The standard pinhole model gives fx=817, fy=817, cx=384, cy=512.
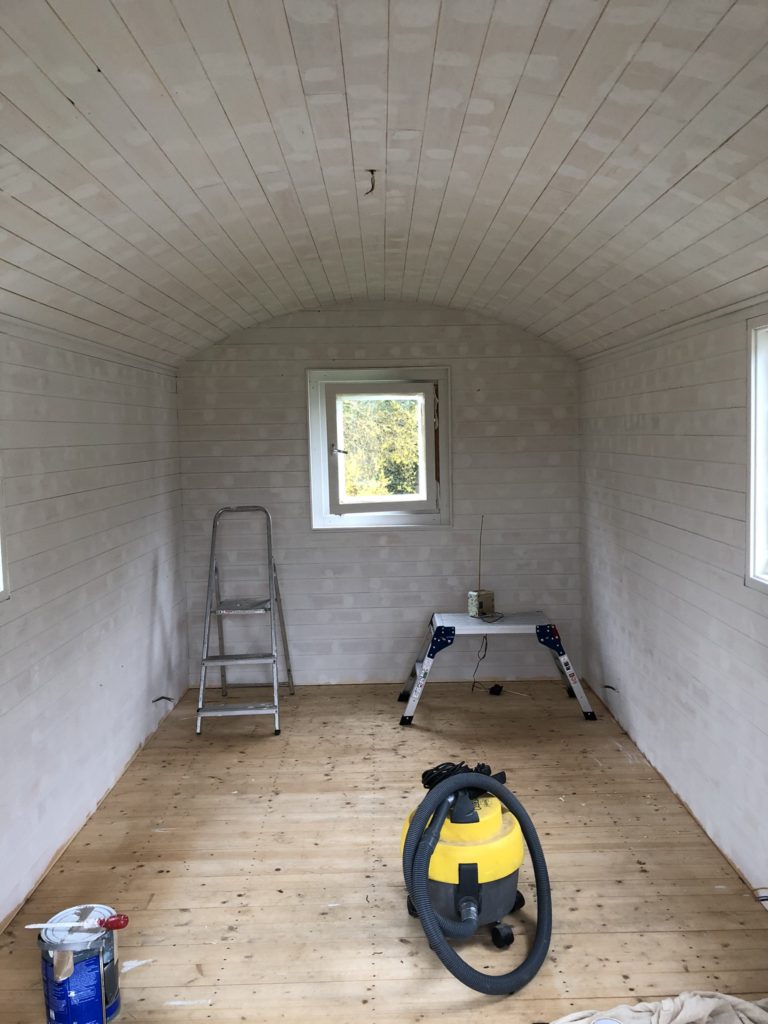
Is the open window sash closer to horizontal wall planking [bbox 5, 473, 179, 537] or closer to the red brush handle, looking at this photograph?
horizontal wall planking [bbox 5, 473, 179, 537]

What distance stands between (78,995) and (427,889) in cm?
110

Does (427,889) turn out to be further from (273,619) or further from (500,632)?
(273,619)

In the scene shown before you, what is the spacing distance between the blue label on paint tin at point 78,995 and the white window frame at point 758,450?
8.60 ft

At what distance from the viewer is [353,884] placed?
Result: 3.30 meters

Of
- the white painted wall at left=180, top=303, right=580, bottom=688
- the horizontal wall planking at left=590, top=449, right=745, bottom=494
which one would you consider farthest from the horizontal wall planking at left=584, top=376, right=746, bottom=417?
the white painted wall at left=180, top=303, right=580, bottom=688

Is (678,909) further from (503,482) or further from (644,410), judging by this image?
(503,482)

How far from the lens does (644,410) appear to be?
4.41 meters

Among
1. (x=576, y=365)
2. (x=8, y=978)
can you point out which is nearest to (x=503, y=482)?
(x=576, y=365)

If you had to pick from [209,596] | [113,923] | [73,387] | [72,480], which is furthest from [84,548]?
[113,923]

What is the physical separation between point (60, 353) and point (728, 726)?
335 centimetres

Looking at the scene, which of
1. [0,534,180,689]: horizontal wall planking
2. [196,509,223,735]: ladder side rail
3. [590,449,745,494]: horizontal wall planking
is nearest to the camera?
[0,534,180,689]: horizontal wall planking

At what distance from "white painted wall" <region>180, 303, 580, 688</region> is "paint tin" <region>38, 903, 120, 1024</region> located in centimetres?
338

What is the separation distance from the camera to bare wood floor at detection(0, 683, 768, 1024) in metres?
2.66

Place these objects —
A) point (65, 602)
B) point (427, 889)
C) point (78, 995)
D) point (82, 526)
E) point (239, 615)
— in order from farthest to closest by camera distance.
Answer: point (239, 615), point (82, 526), point (65, 602), point (427, 889), point (78, 995)
